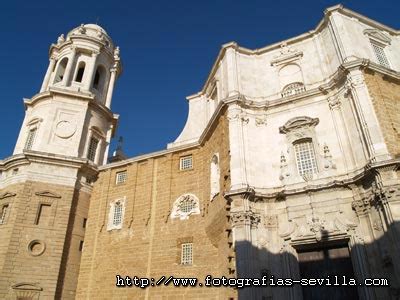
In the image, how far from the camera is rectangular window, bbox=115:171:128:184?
23.9 meters

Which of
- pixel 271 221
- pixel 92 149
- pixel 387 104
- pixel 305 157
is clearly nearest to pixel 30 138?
pixel 92 149

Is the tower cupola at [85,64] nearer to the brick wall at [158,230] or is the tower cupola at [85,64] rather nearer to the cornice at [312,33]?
the brick wall at [158,230]

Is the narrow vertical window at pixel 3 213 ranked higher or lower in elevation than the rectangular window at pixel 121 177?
lower

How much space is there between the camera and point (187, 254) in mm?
18797

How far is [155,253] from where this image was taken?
1947 centimetres

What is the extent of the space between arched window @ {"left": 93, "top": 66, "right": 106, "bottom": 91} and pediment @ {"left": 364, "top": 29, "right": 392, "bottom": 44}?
20676 millimetres

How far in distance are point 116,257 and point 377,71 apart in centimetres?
1751

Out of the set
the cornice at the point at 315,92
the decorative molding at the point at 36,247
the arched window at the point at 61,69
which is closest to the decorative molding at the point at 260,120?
the cornice at the point at 315,92

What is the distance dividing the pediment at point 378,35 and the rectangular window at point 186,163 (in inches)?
514

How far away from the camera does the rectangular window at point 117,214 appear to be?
22.2 metres

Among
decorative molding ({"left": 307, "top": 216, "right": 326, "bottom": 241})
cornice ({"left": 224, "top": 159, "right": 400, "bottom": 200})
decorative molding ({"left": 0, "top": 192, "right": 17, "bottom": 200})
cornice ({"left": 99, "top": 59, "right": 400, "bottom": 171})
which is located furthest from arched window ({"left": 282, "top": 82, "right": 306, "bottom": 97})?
decorative molding ({"left": 0, "top": 192, "right": 17, "bottom": 200})

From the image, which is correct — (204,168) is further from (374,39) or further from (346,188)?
(374,39)

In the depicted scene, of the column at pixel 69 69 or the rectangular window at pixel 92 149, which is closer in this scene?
the rectangular window at pixel 92 149

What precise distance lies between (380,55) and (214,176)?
40.0ft
